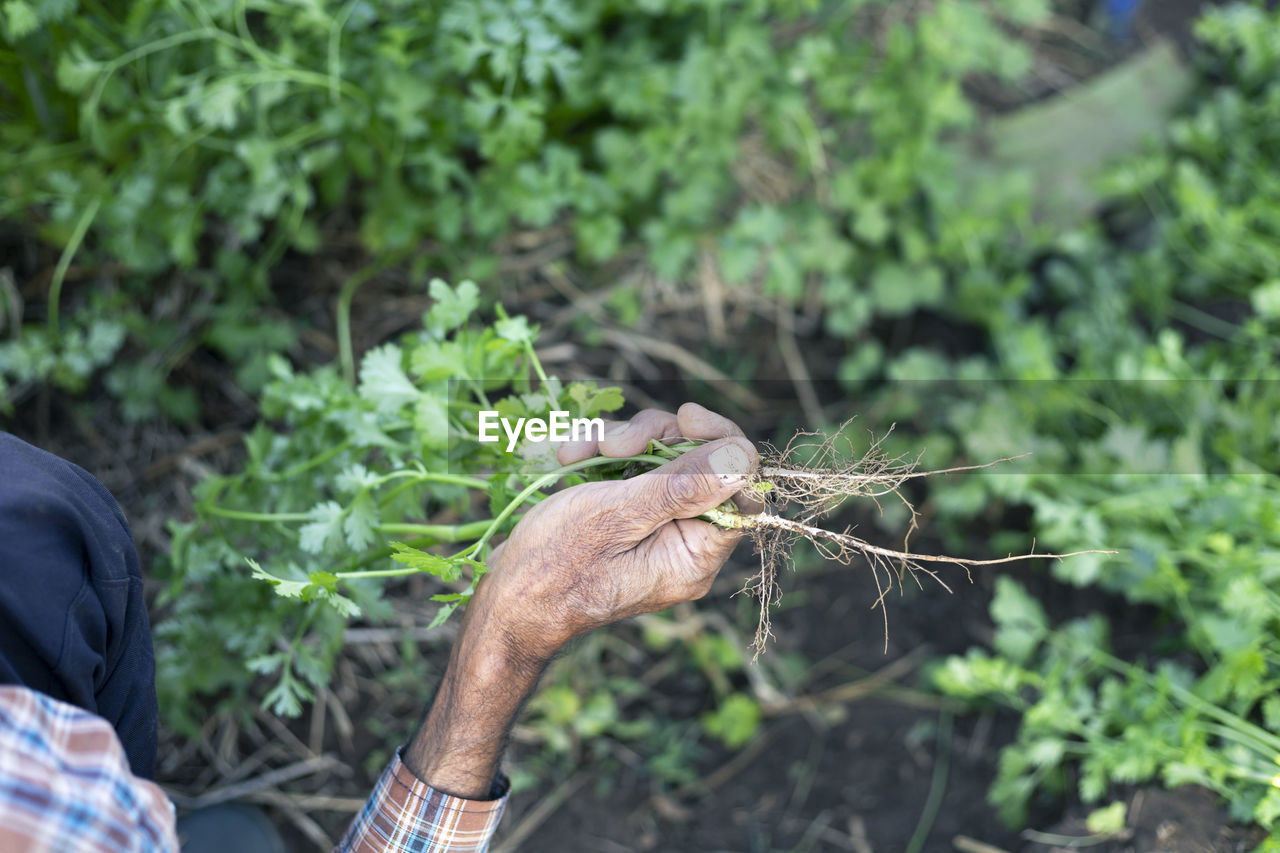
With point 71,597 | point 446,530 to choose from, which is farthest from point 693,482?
point 71,597

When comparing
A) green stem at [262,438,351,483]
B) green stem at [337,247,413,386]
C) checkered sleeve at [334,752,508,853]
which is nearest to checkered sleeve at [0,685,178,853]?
checkered sleeve at [334,752,508,853]

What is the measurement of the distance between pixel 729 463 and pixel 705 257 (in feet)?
5.75

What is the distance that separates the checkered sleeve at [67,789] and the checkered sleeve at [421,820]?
35 cm

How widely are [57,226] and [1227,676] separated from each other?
291cm

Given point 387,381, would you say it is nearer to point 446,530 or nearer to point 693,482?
point 446,530

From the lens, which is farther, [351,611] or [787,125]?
[787,125]

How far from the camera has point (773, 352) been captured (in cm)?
281

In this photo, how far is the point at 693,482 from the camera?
3.50ft

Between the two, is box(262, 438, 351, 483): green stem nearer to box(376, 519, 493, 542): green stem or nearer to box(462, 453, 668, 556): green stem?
box(376, 519, 493, 542): green stem

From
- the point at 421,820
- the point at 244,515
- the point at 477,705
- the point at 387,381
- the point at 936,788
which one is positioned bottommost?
the point at 936,788

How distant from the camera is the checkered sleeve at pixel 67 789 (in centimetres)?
86

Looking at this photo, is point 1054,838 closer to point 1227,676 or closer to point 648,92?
point 1227,676

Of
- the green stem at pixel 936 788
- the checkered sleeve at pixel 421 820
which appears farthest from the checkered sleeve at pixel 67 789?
the green stem at pixel 936 788

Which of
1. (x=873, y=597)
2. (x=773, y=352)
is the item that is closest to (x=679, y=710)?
(x=873, y=597)
